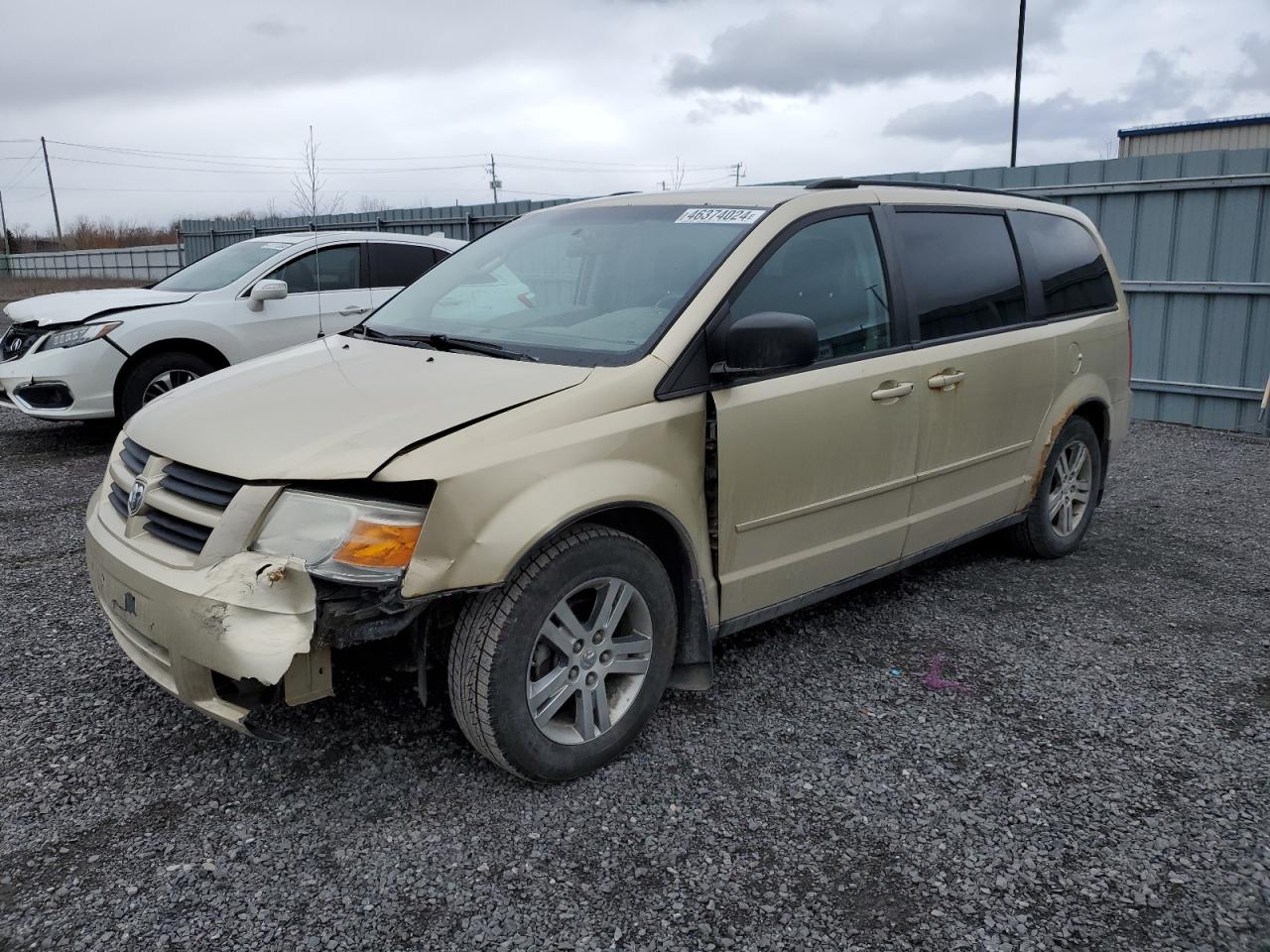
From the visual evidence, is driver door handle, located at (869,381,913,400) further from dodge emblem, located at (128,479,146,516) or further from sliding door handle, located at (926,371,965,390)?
dodge emblem, located at (128,479,146,516)

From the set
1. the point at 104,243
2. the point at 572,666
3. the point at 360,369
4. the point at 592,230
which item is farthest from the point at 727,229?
the point at 104,243

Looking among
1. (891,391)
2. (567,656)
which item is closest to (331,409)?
(567,656)

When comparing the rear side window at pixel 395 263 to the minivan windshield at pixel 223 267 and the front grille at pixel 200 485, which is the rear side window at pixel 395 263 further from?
the front grille at pixel 200 485

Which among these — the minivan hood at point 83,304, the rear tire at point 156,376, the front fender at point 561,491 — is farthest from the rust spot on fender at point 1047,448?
the minivan hood at point 83,304

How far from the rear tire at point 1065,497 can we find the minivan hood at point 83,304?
6343mm

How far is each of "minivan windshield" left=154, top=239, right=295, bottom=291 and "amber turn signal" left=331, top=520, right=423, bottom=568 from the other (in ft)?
20.4

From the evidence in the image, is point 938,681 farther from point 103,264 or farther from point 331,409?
point 103,264

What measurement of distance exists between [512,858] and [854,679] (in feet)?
5.30

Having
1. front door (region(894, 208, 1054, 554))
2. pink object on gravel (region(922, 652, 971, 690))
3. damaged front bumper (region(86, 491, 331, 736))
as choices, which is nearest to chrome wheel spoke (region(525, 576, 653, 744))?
damaged front bumper (region(86, 491, 331, 736))

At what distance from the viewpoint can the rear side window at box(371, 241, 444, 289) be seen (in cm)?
858

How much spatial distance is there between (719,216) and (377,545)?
1793mm

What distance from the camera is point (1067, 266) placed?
4.99m

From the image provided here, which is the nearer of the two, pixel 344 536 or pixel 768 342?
pixel 344 536

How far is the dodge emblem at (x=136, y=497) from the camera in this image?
119 inches
